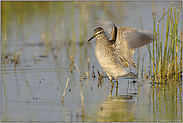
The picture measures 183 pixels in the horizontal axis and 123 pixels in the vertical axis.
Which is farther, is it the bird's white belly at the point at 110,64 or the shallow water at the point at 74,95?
the bird's white belly at the point at 110,64

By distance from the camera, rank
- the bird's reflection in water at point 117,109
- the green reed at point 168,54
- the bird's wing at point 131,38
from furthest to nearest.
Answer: the green reed at point 168,54
the bird's wing at point 131,38
the bird's reflection in water at point 117,109

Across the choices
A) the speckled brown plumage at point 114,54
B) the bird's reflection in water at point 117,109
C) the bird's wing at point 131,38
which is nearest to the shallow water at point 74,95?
the bird's reflection in water at point 117,109

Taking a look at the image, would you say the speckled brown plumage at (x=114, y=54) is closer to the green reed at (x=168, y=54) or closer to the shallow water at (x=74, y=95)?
the shallow water at (x=74, y=95)

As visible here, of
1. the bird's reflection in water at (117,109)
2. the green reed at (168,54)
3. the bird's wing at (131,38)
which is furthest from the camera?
the green reed at (168,54)

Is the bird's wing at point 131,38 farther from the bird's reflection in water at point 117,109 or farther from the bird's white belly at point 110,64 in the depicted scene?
the bird's reflection in water at point 117,109

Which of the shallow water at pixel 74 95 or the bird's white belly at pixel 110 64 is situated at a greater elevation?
the bird's white belly at pixel 110 64

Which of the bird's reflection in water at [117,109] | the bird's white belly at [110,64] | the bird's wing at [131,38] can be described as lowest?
the bird's reflection in water at [117,109]

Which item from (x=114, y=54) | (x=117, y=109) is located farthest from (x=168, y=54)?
(x=117, y=109)

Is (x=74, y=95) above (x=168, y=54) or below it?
below

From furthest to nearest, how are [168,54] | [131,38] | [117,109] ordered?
1. [168,54]
2. [131,38]
3. [117,109]

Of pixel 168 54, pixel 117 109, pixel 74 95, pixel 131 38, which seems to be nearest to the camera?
pixel 117 109

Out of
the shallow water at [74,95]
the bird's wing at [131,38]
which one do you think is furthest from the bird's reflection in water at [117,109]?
the bird's wing at [131,38]

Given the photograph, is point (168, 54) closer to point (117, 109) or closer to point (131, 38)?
point (131, 38)

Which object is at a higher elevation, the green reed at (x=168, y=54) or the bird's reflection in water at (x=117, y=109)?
the green reed at (x=168, y=54)
